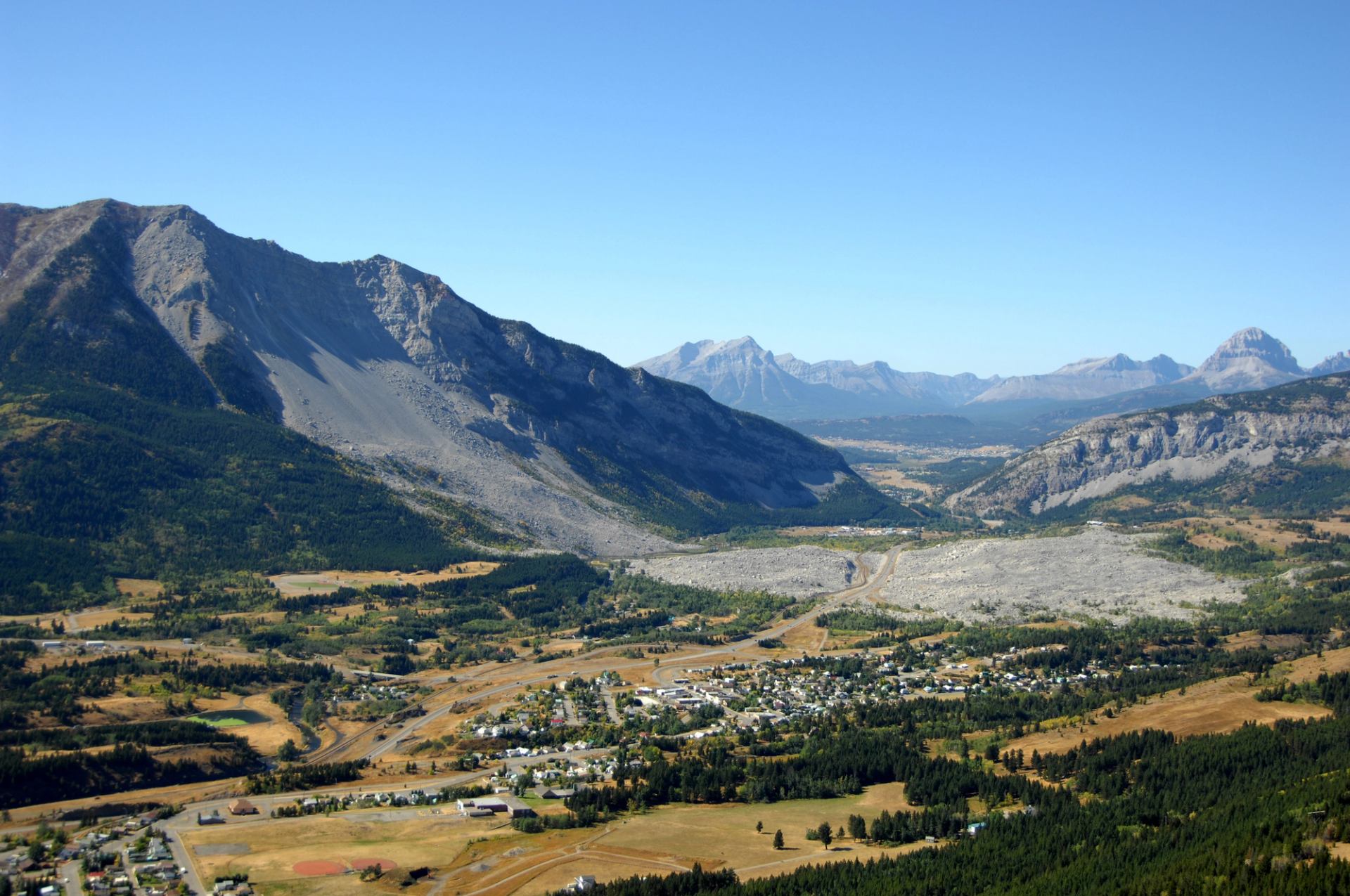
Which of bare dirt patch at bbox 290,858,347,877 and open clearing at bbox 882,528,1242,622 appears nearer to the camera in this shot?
bare dirt patch at bbox 290,858,347,877

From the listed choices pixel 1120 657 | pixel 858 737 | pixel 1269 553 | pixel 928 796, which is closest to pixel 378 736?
pixel 858 737

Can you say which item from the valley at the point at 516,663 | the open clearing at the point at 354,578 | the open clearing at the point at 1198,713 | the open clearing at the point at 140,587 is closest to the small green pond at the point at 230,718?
the valley at the point at 516,663

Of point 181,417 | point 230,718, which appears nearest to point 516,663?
point 230,718

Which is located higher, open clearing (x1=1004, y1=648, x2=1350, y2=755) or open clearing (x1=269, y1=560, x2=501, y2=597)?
open clearing (x1=269, y1=560, x2=501, y2=597)

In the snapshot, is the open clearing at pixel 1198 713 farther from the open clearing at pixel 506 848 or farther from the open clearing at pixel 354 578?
the open clearing at pixel 354 578

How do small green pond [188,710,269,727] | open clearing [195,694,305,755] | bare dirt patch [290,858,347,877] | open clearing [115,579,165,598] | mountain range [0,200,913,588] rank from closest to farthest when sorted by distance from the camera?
1. bare dirt patch [290,858,347,877]
2. open clearing [195,694,305,755]
3. small green pond [188,710,269,727]
4. open clearing [115,579,165,598]
5. mountain range [0,200,913,588]

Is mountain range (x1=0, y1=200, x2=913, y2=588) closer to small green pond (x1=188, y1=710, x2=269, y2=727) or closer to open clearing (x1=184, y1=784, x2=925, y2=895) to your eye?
small green pond (x1=188, y1=710, x2=269, y2=727)

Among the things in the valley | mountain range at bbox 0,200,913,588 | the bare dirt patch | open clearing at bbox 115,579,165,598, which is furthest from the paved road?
open clearing at bbox 115,579,165,598
